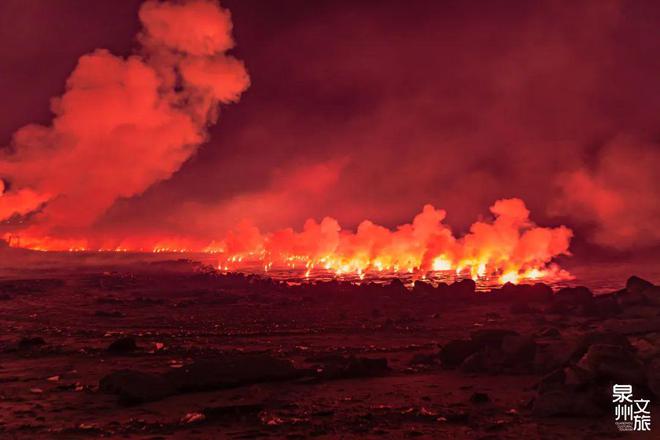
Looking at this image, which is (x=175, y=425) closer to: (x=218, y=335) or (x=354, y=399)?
(x=354, y=399)

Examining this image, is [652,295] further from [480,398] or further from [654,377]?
[480,398]

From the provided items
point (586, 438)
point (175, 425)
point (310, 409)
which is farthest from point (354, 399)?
point (586, 438)

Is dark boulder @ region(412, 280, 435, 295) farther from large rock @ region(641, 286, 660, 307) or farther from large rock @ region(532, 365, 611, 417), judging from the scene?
large rock @ region(532, 365, 611, 417)

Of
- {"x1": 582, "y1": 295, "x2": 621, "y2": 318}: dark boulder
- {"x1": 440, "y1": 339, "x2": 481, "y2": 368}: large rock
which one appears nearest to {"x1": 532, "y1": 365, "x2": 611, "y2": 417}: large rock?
{"x1": 440, "y1": 339, "x2": 481, "y2": 368}: large rock

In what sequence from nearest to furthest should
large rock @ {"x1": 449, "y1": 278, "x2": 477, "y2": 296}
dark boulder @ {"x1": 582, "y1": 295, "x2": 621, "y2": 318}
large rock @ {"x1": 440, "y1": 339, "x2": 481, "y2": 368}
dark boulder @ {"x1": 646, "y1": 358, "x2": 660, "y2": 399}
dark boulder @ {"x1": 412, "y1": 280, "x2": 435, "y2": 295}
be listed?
dark boulder @ {"x1": 646, "y1": 358, "x2": 660, "y2": 399}, large rock @ {"x1": 440, "y1": 339, "x2": 481, "y2": 368}, dark boulder @ {"x1": 582, "y1": 295, "x2": 621, "y2": 318}, large rock @ {"x1": 449, "y1": 278, "x2": 477, "y2": 296}, dark boulder @ {"x1": 412, "y1": 280, "x2": 435, "y2": 295}

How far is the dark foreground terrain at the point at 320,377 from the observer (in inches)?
470

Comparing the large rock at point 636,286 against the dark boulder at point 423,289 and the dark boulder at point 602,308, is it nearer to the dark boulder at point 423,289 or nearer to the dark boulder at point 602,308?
the dark boulder at point 602,308

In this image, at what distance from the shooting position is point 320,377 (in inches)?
639

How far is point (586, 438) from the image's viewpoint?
10906mm

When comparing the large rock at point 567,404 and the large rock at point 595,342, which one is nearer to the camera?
the large rock at point 567,404

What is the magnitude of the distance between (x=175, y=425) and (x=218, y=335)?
44.7 feet

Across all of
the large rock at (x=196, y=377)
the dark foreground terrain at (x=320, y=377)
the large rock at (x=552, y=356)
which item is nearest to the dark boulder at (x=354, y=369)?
the dark foreground terrain at (x=320, y=377)

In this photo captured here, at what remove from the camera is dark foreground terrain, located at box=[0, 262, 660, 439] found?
11930mm

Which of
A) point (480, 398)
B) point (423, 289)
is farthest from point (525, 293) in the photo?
point (480, 398)
